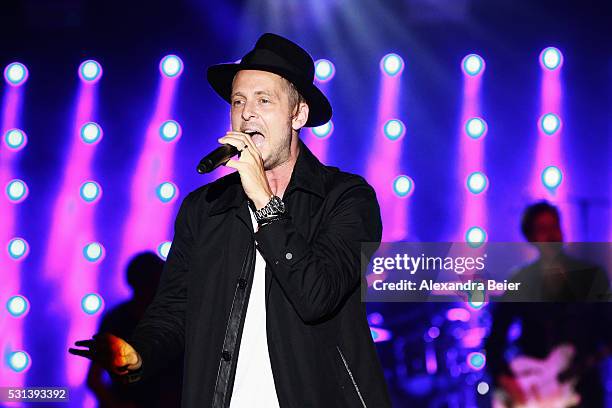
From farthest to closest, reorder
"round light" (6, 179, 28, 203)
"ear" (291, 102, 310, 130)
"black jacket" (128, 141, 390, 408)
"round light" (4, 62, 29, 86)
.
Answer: "round light" (4, 62, 29, 86) → "round light" (6, 179, 28, 203) → "ear" (291, 102, 310, 130) → "black jacket" (128, 141, 390, 408)

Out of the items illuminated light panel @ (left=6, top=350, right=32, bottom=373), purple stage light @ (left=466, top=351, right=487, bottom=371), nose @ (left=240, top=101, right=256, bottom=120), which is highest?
nose @ (left=240, top=101, right=256, bottom=120)

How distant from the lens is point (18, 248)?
12.8 feet

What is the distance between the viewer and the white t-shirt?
5.41 feet

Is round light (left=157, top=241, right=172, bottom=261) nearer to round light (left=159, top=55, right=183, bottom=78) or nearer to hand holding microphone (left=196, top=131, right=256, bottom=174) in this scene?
round light (left=159, top=55, right=183, bottom=78)

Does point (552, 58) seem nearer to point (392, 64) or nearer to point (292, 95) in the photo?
point (392, 64)

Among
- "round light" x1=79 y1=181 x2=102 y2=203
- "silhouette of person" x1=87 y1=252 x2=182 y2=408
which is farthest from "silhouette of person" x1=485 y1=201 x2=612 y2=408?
"round light" x1=79 y1=181 x2=102 y2=203

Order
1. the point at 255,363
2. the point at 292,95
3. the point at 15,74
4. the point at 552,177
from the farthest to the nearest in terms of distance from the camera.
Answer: the point at 15,74 → the point at 552,177 → the point at 292,95 → the point at 255,363

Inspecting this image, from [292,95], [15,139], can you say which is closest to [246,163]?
[292,95]

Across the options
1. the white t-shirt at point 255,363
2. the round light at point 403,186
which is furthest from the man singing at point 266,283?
the round light at point 403,186

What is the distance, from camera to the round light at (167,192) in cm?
386

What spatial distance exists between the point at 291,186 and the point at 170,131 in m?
2.13

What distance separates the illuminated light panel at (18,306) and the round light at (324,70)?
172 cm

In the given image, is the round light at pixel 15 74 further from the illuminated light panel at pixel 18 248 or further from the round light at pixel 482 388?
the round light at pixel 482 388

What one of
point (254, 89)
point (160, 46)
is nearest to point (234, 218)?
point (254, 89)
